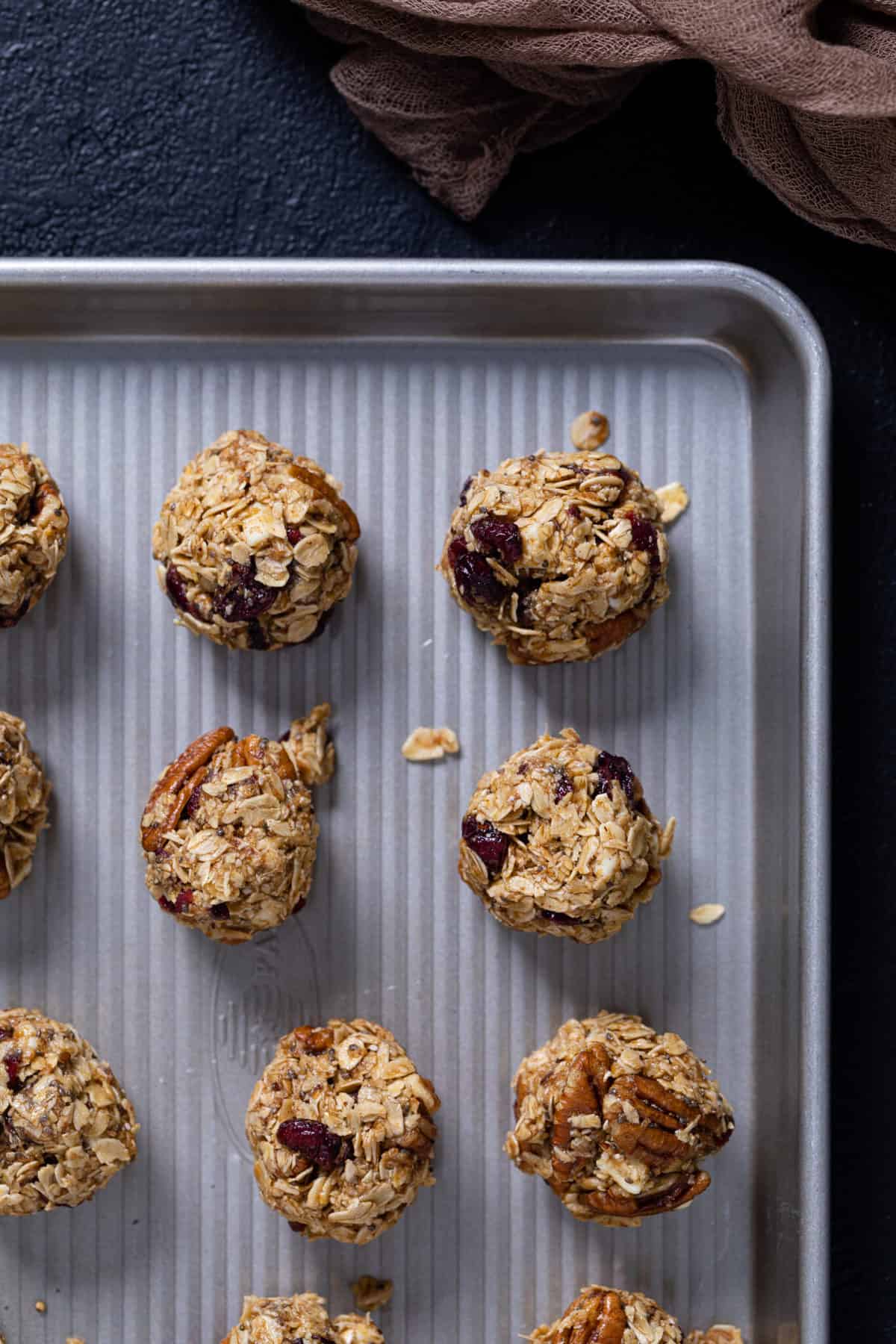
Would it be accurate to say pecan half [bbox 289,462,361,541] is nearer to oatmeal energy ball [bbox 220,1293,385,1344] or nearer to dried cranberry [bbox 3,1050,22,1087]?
dried cranberry [bbox 3,1050,22,1087]

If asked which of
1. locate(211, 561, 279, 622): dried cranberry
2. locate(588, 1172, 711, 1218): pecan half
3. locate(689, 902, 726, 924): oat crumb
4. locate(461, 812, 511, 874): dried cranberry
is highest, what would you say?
locate(211, 561, 279, 622): dried cranberry

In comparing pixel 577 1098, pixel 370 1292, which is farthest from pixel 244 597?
pixel 370 1292

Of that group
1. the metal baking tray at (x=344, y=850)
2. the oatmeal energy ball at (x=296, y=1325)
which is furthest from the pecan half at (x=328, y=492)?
the oatmeal energy ball at (x=296, y=1325)

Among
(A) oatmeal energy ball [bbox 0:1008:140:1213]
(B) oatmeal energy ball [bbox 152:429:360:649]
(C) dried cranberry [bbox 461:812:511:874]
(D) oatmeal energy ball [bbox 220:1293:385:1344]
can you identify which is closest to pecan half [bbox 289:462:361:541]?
(B) oatmeal energy ball [bbox 152:429:360:649]

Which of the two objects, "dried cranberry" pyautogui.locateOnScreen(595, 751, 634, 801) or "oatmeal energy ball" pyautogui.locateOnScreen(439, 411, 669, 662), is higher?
"oatmeal energy ball" pyautogui.locateOnScreen(439, 411, 669, 662)

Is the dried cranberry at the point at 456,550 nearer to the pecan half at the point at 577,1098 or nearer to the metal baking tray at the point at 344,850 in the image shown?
the metal baking tray at the point at 344,850

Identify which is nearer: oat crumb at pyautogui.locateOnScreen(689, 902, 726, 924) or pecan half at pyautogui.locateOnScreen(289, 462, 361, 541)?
pecan half at pyautogui.locateOnScreen(289, 462, 361, 541)
